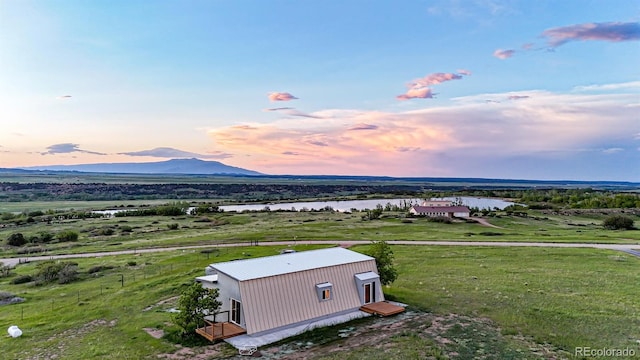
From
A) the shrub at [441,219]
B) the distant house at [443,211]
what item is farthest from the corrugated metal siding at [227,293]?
the distant house at [443,211]

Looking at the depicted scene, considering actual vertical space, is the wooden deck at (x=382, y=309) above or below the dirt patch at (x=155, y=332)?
above

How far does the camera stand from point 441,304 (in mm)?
26422

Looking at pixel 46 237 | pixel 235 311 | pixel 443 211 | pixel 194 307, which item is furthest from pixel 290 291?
pixel 443 211

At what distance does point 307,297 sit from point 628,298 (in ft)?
66.0

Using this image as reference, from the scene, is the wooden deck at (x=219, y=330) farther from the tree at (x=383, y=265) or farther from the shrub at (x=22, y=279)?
the shrub at (x=22, y=279)

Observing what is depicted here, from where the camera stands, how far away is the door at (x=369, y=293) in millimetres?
26547

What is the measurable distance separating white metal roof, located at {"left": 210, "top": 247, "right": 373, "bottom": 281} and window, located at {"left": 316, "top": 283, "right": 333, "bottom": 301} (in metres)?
1.14

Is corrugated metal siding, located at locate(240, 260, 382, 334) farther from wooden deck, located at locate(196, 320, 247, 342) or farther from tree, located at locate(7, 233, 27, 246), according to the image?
tree, located at locate(7, 233, 27, 246)

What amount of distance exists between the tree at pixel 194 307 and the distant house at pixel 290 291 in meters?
0.77

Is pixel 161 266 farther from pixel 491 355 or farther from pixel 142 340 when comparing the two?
pixel 491 355

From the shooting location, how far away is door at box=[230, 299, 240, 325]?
22.6 m

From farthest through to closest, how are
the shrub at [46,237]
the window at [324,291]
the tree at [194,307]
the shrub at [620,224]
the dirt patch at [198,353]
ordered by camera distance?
the shrub at [620,224], the shrub at [46,237], the window at [324,291], the tree at [194,307], the dirt patch at [198,353]

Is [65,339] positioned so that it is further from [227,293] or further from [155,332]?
[227,293]

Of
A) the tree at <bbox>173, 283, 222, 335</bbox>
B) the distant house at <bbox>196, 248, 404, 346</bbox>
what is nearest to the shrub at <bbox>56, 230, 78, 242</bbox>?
the distant house at <bbox>196, 248, 404, 346</bbox>
